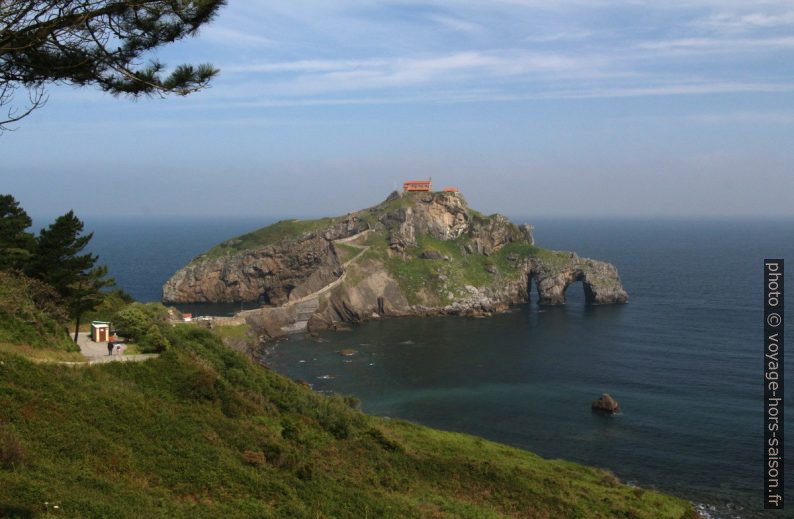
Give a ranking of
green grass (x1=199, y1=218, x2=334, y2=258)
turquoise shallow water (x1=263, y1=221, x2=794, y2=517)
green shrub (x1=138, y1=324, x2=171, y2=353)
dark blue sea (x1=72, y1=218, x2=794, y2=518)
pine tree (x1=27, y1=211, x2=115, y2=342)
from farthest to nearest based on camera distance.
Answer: green grass (x1=199, y1=218, x2=334, y2=258), turquoise shallow water (x1=263, y1=221, x2=794, y2=517), dark blue sea (x1=72, y1=218, x2=794, y2=518), pine tree (x1=27, y1=211, x2=115, y2=342), green shrub (x1=138, y1=324, x2=171, y2=353)

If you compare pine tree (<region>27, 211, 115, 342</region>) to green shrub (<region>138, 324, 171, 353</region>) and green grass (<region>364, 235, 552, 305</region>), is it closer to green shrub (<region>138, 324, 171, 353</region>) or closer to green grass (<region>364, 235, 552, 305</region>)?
green shrub (<region>138, 324, 171, 353</region>)

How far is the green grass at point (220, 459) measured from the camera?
19.2 m

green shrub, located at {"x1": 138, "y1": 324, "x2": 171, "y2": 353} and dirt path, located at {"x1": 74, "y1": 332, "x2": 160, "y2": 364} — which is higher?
green shrub, located at {"x1": 138, "y1": 324, "x2": 171, "y2": 353}

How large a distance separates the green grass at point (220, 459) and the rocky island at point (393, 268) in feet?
230

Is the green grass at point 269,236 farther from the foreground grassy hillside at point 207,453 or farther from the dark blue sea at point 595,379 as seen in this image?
the foreground grassy hillside at point 207,453

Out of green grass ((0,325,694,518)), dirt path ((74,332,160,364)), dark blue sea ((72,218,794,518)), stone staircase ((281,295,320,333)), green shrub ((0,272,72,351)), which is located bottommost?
dark blue sea ((72,218,794,518))

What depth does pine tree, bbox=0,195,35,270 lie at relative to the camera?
3757cm

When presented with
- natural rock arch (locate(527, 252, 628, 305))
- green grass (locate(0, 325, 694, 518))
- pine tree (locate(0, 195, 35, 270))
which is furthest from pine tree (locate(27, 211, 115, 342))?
natural rock arch (locate(527, 252, 628, 305))

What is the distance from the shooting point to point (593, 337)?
9306 cm

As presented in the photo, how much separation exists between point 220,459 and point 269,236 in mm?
115586

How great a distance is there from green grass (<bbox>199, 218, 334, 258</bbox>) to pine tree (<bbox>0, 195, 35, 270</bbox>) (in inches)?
3318

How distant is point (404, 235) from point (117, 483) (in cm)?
10989

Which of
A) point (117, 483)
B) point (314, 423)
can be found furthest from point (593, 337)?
point (117, 483)

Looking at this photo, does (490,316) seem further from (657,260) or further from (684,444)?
(657,260)
